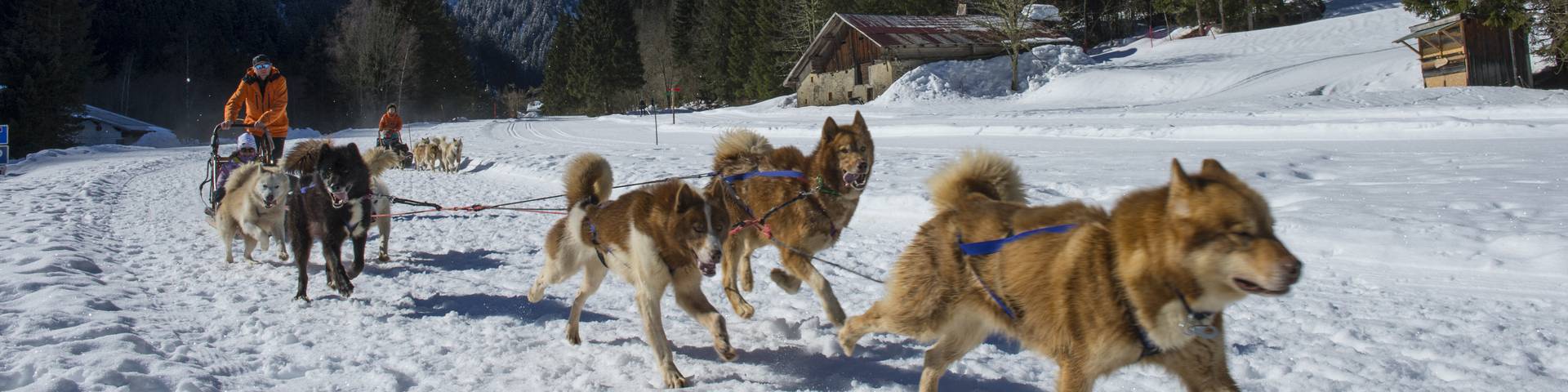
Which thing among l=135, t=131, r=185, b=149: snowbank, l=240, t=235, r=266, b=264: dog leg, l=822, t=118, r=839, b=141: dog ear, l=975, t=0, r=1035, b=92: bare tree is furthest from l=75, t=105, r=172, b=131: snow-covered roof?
l=822, t=118, r=839, b=141: dog ear

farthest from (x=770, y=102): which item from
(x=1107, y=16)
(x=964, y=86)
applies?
(x=1107, y=16)

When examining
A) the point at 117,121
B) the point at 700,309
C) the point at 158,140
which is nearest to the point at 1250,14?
the point at 700,309

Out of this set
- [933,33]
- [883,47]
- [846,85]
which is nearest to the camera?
[883,47]

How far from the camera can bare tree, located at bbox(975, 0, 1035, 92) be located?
130ft

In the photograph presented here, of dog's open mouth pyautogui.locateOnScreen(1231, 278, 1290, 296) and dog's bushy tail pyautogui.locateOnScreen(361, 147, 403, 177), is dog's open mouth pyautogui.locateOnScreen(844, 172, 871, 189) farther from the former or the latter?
dog's bushy tail pyautogui.locateOnScreen(361, 147, 403, 177)

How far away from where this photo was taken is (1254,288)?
219 centimetres

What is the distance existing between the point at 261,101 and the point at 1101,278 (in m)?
8.73

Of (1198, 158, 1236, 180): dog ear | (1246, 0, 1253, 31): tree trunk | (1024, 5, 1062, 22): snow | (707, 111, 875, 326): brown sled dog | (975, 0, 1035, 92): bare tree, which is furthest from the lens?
(1024, 5, 1062, 22): snow

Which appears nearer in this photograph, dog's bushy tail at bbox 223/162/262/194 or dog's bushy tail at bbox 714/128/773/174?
dog's bushy tail at bbox 714/128/773/174

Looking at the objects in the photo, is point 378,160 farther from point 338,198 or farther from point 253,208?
point 338,198

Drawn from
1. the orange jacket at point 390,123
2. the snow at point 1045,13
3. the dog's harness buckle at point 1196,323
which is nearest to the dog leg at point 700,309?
the dog's harness buckle at point 1196,323

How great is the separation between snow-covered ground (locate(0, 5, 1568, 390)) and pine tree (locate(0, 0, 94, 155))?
81.4 feet

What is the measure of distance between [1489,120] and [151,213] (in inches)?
821

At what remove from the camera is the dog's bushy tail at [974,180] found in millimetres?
3607
